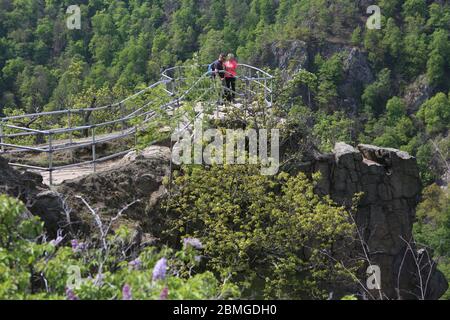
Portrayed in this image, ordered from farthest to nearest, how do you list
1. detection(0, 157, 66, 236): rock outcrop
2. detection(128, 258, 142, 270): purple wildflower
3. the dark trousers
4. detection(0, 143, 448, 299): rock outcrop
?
1. the dark trousers
2. detection(0, 143, 448, 299): rock outcrop
3. detection(0, 157, 66, 236): rock outcrop
4. detection(128, 258, 142, 270): purple wildflower

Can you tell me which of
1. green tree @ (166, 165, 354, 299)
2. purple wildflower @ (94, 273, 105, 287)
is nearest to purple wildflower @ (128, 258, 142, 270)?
purple wildflower @ (94, 273, 105, 287)

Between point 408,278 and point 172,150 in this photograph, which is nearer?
point 172,150

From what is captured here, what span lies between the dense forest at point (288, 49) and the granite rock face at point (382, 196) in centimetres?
6661

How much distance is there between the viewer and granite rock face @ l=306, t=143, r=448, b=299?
21.9m

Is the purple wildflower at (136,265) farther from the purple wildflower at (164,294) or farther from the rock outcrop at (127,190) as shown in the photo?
the rock outcrop at (127,190)

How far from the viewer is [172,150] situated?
63.5ft

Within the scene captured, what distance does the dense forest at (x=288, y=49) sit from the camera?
99875 mm

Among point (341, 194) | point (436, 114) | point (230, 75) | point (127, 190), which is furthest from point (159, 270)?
point (436, 114)

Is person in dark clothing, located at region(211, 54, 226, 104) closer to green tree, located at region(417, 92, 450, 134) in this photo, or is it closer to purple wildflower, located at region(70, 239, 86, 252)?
purple wildflower, located at region(70, 239, 86, 252)

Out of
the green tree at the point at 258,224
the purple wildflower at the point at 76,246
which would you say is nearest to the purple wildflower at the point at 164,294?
the purple wildflower at the point at 76,246

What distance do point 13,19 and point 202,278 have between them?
100093 mm

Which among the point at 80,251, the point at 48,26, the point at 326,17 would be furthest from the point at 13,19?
the point at 80,251

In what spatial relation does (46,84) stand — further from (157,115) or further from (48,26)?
(157,115)

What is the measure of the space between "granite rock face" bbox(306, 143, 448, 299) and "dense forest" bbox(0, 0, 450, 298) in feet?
219
